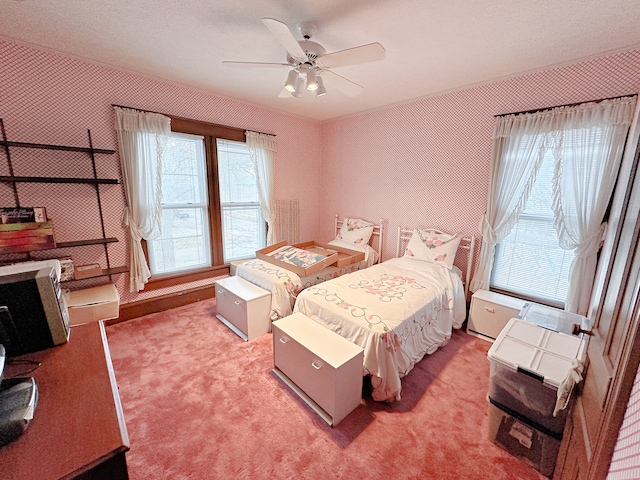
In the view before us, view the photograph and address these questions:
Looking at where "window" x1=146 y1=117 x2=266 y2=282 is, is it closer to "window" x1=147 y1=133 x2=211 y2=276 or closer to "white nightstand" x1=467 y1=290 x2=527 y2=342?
"window" x1=147 y1=133 x2=211 y2=276

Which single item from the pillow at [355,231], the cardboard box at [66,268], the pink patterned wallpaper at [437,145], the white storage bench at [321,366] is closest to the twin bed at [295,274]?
the pillow at [355,231]

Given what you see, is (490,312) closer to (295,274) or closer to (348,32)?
(295,274)

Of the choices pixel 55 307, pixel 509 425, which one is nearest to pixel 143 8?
pixel 55 307

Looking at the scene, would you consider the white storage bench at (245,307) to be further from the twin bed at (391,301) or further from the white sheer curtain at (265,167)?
the white sheer curtain at (265,167)

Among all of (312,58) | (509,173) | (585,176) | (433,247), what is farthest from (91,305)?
(585,176)

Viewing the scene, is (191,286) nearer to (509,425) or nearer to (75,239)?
A: (75,239)

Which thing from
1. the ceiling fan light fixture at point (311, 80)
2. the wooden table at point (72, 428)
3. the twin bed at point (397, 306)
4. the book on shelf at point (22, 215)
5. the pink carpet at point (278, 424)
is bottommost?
the pink carpet at point (278, 424)

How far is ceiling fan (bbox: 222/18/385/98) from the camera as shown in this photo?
4.83ft

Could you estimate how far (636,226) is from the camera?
88cm

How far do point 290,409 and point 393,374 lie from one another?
74 cm

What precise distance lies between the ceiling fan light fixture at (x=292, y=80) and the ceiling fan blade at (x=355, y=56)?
0.23 meters

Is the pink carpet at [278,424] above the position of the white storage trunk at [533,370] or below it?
below

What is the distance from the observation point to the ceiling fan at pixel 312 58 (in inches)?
58.0

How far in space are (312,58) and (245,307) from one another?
6.94 ft
